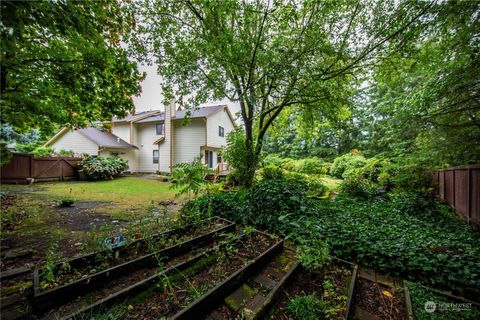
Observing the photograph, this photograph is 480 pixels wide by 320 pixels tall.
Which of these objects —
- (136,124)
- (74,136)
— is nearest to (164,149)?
(136,124)

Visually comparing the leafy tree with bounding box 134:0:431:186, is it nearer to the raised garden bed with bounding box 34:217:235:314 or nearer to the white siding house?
the raised garden bed with bounding box 34:217:235:314

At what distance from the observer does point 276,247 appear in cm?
328

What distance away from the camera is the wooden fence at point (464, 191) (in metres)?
4.25

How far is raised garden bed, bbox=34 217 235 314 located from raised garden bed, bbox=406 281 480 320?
313cm

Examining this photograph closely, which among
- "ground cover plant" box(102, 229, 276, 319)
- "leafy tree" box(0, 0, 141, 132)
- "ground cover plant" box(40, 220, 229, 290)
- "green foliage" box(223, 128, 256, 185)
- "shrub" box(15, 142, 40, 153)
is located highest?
"leafy tree" box(0, 0, 141, 132)

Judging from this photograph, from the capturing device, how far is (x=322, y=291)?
2385 millimetres

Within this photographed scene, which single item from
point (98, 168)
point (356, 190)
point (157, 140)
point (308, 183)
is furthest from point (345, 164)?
point (98, 168)

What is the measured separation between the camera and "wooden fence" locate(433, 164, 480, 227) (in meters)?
4.25

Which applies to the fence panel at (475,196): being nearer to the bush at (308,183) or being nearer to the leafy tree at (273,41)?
the leafy tree at (273,41)

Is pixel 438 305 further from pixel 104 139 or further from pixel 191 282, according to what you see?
pixel 104 139

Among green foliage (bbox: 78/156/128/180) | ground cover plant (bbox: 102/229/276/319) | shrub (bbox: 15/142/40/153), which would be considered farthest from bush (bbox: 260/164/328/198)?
shrub (bbox: 15/142/40/153)

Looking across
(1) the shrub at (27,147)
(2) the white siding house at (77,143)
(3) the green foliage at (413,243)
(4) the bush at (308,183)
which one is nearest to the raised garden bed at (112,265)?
(3) the green foliage at (413,243)

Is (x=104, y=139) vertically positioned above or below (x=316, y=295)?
above

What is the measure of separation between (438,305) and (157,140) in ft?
60.3
